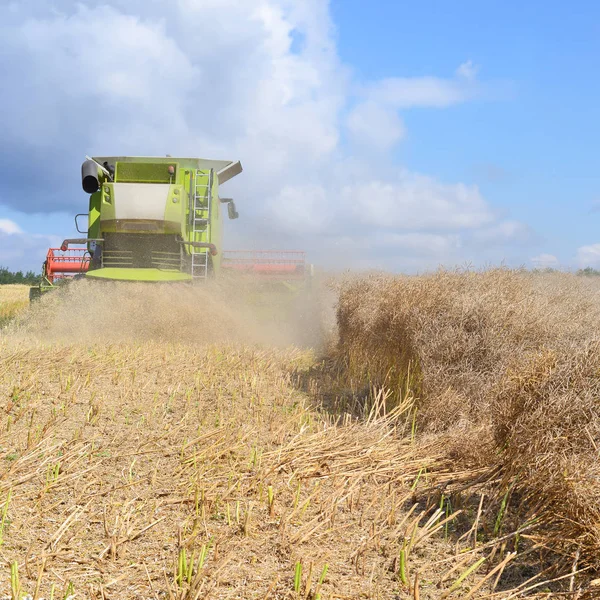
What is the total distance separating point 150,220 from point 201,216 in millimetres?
1062

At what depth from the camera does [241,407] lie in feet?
17.3

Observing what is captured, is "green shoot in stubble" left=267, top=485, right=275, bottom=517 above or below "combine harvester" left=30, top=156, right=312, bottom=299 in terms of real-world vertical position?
below

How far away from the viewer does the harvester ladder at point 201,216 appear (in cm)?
1033

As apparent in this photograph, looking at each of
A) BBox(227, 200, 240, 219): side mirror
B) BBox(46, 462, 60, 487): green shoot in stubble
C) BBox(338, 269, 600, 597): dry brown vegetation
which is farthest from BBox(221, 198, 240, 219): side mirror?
BBox(46, 462, 60, 487): green shoot in stubble

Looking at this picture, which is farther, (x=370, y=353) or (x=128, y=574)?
(x=370, y=353)

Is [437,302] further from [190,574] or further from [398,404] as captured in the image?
[190,574]

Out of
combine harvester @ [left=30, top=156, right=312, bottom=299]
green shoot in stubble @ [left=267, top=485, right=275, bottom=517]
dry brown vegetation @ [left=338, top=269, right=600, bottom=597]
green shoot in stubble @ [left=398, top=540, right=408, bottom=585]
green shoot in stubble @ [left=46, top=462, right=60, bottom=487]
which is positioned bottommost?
green shoot in stubble @ [left=398, top=540, right=408, bottom=585]

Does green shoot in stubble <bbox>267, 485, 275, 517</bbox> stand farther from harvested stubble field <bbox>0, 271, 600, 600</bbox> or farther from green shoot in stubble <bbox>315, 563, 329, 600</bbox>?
green shoot in stubble <bbox>315, 563, 329, 600</bbox>

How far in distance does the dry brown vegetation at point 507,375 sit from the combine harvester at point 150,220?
3.34m

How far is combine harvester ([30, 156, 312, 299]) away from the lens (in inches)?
383

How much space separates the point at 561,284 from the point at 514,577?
4511mm

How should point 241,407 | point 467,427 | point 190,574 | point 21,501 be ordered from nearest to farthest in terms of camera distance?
point 190,574 < point 21,501 < point 467,427 < point 241,407

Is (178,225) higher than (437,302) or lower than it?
higher

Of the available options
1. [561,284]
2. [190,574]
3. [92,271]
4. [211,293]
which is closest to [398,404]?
[561,284]
